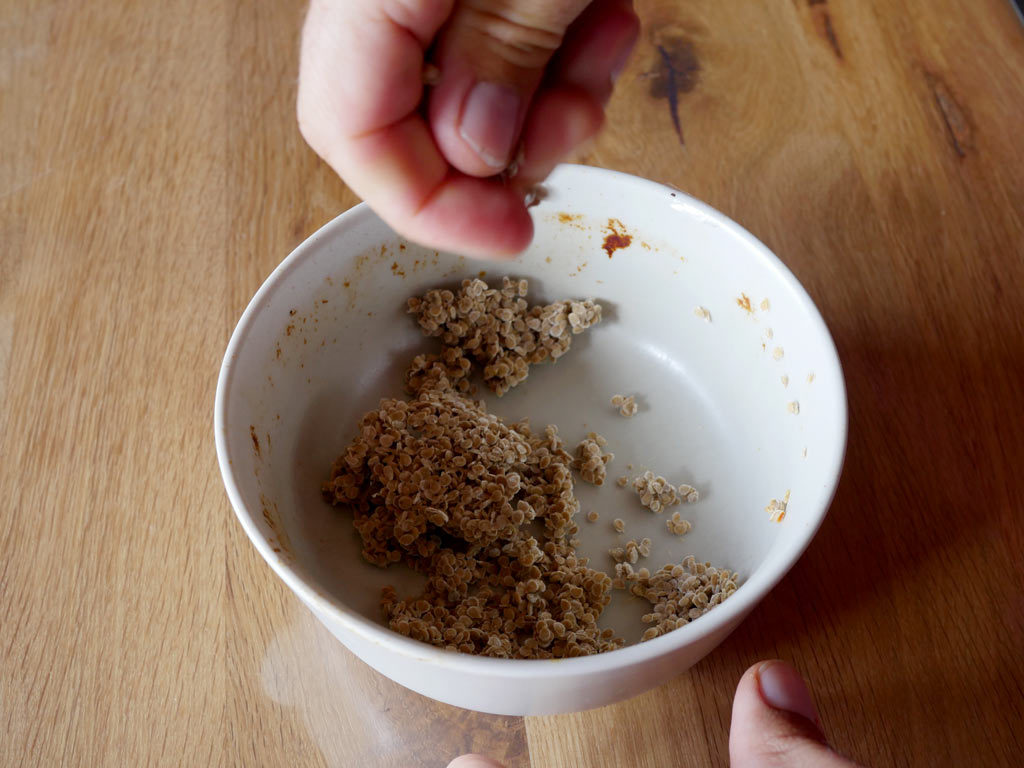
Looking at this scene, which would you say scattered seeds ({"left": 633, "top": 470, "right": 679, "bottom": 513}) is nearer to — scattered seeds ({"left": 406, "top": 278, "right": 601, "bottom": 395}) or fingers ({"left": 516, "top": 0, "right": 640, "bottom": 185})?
scattered seeds ({"left": 406, "top": 278, "right": 601, "bottom": 395})

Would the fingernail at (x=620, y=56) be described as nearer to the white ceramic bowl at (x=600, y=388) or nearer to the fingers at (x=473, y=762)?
the white ceramic bowl at (x=600, y=388)

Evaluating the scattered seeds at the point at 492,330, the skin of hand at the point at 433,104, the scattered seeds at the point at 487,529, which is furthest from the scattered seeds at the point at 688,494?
the skin of hand at the point at 433,104

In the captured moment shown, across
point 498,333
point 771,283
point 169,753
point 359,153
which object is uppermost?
point 359,153

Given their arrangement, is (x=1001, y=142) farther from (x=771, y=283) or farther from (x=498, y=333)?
(x=498, y=333)

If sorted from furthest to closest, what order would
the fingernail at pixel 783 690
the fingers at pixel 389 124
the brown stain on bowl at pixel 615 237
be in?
1. the brown stain on bowl at pixel 615 237
2. the fingernail at pixel 783 690
3. the fingers at pixel 389 124

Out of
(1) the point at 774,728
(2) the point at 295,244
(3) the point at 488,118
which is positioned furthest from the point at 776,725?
(2) the point at 295,244

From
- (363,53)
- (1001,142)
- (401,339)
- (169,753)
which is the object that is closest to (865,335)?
(1001,142)
